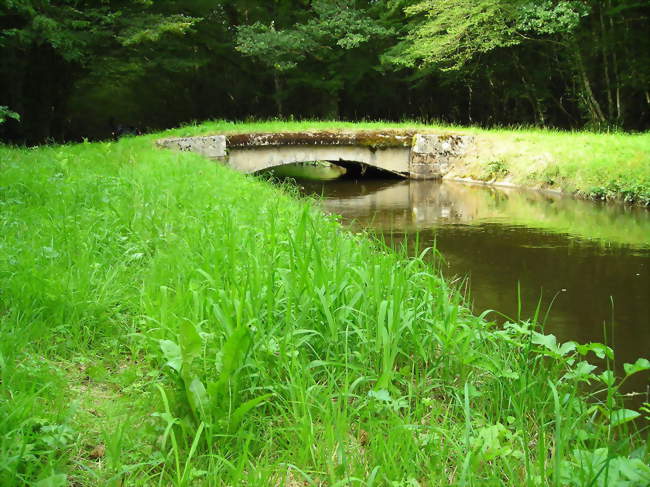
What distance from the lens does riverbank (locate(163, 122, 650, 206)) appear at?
900cm

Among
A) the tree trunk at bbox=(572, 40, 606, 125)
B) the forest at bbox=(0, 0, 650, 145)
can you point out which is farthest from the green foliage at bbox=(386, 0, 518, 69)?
the tree trunk at bbox=(572, 40, 606, 125)

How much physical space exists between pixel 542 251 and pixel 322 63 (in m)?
16.4

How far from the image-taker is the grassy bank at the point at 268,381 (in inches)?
62.2

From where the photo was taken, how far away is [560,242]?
6406 millimetres

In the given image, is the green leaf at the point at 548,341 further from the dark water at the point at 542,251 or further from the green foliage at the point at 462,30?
the green foliage at the point at 462,30

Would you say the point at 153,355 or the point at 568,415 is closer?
the point at 568,415

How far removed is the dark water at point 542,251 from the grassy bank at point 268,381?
1.34 ft

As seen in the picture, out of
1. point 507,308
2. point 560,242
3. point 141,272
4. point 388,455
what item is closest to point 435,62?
point 560,242

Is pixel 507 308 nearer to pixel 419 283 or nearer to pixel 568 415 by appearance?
pixel 419 283

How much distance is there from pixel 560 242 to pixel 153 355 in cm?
546

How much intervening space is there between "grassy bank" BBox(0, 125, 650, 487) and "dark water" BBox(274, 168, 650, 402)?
1.34ft

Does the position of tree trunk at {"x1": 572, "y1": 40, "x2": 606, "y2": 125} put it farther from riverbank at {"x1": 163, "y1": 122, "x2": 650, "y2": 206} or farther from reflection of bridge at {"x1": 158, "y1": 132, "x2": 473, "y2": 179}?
reflection of bridge at {"x1": 158, "y1": 132, "x2": 473, "y2": 179}

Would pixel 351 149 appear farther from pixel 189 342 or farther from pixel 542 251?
pixel 189 342

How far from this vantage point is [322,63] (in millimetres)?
20750
